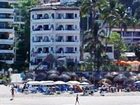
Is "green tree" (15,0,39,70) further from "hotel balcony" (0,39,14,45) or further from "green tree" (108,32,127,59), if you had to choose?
"green tree" (108,32,127,59)

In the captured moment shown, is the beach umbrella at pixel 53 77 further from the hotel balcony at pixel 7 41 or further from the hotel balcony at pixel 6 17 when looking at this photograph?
the hotel balcony at pixel 6 17

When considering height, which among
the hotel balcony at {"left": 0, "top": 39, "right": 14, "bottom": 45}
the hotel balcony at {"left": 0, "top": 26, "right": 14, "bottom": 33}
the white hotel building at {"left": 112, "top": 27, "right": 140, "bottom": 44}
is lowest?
the white hotel building at {"left": 112, "top": 27, "right": 140, "bottom": 44}

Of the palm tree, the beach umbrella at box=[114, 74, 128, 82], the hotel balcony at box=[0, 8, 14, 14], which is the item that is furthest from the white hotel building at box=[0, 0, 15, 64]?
the beach umbrella at box=[114, 74, 128, 82]

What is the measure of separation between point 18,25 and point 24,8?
4060 mm

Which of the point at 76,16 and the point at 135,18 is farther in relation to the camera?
the point at 135,18

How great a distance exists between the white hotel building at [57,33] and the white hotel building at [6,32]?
25.3 feet

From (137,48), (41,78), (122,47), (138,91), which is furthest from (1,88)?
(137,48)

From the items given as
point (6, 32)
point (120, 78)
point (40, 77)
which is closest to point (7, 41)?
point (6, 32)

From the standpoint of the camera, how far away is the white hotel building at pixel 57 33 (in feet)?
358

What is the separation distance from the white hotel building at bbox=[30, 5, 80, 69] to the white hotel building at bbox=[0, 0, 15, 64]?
770 centimetres

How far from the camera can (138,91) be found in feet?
289

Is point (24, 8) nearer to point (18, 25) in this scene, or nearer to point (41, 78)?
point (18, 25)

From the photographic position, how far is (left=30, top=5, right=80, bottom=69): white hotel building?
4294 inches

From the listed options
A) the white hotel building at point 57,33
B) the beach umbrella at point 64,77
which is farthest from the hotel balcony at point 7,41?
the beach umbrella at point 64,77
